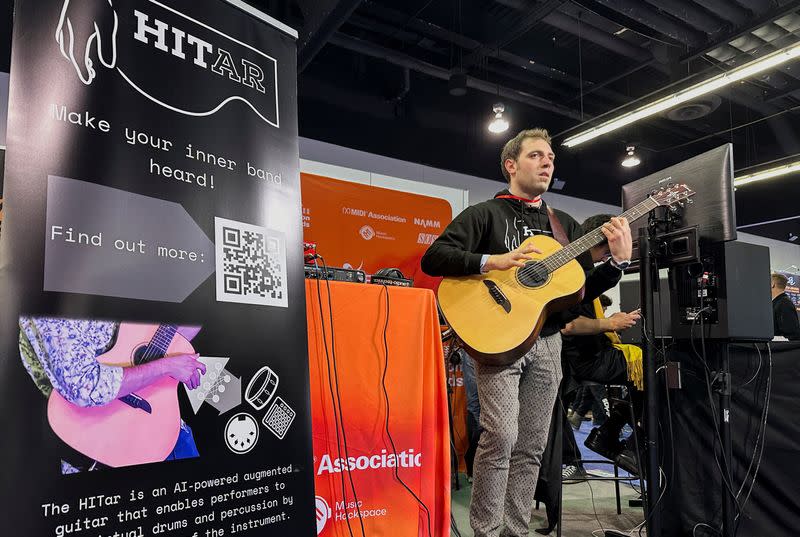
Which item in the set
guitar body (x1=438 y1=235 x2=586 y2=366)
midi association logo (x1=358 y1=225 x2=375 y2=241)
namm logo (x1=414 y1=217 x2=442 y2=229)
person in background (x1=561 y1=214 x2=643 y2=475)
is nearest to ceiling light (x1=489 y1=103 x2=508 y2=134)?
namm logo (x1=414 y1=217 x2=442 y2=229)

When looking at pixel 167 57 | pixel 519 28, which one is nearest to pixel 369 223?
→ pixel 519 28

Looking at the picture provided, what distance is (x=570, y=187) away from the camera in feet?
27.3

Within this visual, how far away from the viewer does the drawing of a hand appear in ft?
3.99

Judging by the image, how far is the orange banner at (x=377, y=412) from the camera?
5.90 ft

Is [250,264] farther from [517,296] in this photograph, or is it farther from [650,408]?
[650,408]

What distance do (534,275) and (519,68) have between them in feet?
19.1

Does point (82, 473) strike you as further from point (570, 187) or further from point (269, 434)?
point (570, 187)

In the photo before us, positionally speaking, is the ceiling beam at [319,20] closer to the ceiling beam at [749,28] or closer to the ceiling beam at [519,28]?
the ceiling beam at [519,28]

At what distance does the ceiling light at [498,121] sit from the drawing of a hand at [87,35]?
542cm

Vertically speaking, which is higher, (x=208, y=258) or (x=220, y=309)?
(x=208, y=258)

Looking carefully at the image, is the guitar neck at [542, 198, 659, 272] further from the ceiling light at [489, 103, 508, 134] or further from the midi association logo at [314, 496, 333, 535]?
the ceiling light at [489, 103, 508, 134]

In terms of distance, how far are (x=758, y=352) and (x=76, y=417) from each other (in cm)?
259

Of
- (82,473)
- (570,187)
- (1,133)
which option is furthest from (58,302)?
(570,187)

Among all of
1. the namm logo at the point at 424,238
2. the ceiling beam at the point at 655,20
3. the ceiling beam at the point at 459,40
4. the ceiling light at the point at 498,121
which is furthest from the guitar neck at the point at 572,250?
the ceiling beam at the point at 459,40
